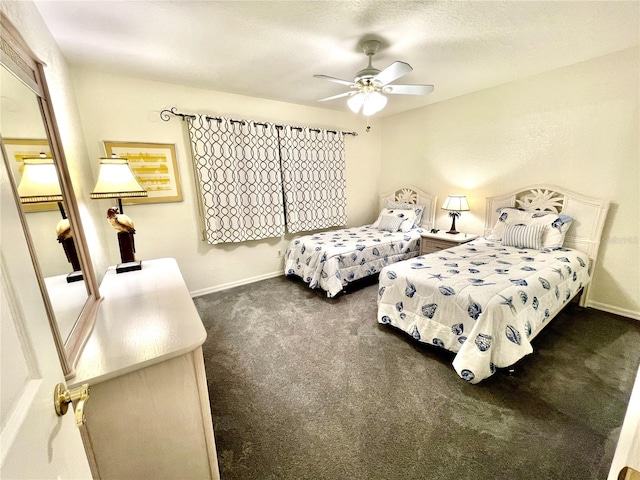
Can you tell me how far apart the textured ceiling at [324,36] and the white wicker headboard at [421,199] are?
1.67 metres

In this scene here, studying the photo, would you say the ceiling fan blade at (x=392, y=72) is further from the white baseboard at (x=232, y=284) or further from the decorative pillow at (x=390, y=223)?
the white baseboard at (x=232, y=284)

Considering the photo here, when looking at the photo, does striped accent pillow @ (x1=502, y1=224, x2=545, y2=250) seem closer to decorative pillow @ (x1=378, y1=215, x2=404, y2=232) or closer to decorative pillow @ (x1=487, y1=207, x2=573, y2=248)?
decorative pillow @ (x1=487, y1=207, x2=573, y2=248)

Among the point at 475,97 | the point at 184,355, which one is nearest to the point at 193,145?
the point at 184,355

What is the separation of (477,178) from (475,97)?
1010 millimetres

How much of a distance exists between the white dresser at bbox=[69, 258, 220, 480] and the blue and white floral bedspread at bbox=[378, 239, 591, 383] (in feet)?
5.34

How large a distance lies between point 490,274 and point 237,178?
285 centimetres

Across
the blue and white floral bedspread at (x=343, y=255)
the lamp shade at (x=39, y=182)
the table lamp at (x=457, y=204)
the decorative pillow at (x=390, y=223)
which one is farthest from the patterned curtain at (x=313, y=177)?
the lamp shade at (x=39, y=182)

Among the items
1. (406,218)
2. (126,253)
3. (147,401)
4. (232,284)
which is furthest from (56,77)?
(406,218)

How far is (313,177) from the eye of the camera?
154 inches

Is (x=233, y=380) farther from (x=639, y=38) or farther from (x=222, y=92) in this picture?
(x=639, y=38)

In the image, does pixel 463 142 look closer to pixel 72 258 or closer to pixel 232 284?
pixel 232 284

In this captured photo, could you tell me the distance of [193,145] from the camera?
9.77 ft

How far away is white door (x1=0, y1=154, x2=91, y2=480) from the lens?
1.32ft

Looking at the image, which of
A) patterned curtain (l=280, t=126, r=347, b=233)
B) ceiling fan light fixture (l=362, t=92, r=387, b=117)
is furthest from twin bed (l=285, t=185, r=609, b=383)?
ceiling fan light fixture (l=362, t=92, r=387, b=117)
